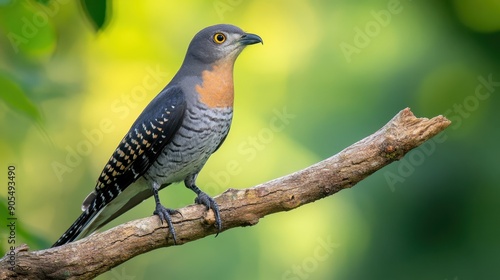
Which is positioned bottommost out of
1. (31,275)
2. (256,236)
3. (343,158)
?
(31,275)

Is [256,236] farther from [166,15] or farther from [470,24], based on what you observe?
[470,24]

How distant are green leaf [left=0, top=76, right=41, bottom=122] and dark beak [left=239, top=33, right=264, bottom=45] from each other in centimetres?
227

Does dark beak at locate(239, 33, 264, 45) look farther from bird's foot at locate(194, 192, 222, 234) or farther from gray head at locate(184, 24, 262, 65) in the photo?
bird's foot at locate(194, 192, 222, 234)

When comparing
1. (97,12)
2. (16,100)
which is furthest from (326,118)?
(97,12)

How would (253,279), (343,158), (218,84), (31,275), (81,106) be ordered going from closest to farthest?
(31,275) → (343,158) → (218,84) → (253,279) → (81,106)

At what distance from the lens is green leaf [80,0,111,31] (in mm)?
2566

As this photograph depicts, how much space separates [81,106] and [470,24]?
416 cm

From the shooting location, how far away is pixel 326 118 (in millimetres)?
6414

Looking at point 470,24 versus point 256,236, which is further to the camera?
point 470,24

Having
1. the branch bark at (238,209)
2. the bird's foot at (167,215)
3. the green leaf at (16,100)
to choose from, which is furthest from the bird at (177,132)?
the green leaf at (16,100)

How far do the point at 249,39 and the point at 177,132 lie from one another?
2.77 feet

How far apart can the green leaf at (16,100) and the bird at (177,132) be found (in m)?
1.91

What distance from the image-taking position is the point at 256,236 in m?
6.34

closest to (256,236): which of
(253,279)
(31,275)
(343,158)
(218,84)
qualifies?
(253,279)
